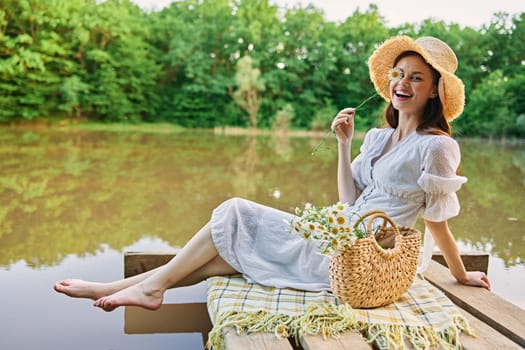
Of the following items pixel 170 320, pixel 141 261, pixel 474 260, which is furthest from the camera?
pixel 474 260

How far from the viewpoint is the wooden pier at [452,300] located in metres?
1.39

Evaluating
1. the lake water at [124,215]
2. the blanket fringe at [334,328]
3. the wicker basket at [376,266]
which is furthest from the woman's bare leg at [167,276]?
the wicker basket at [376,266]

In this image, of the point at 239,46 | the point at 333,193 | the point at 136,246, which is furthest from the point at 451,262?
the point at 239,46

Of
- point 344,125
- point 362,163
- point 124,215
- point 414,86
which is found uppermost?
point 414,86

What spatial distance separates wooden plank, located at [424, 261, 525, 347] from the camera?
1.56 meters

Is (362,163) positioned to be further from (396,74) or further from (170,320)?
(170,320)

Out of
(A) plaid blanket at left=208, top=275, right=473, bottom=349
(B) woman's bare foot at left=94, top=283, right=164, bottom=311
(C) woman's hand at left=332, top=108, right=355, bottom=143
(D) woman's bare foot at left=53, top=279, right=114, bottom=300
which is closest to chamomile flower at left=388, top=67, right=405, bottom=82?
(C) woman's hand at left=332, top=108, right=355, bottom=143

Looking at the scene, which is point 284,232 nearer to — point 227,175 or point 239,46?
point 227,175

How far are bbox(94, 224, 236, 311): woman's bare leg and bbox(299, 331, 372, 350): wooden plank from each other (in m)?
0.51

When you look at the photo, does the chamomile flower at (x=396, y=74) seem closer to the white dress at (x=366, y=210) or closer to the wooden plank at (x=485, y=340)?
the white dress at (x=366, y=210)

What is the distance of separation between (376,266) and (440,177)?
35cm

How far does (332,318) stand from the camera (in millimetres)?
1504

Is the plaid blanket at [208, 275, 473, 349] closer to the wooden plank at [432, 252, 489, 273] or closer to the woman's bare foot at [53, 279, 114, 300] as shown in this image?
the woman's bare foot at [53, 279, 114, 300]

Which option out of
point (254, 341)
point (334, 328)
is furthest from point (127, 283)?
point (334, 328)
